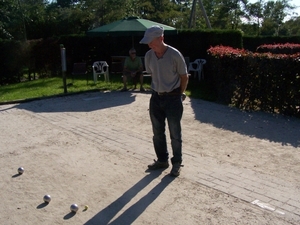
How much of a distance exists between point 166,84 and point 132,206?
1.56m

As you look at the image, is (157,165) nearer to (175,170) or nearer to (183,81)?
(175,170)

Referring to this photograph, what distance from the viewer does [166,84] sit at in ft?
15.3

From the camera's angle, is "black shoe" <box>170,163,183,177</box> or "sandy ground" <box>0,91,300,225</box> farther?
"black shoe" <box>170,163,183,177</box>

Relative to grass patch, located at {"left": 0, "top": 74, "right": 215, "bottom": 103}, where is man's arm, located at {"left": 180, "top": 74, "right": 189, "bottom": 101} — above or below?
above

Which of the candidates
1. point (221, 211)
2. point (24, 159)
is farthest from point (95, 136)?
point (221, 211)

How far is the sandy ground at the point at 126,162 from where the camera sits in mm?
3920

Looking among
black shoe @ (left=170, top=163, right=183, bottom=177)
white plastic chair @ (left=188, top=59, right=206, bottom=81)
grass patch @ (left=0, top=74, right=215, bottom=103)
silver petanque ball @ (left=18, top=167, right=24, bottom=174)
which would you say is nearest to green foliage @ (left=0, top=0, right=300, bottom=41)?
grass patch @ (left=0, top=74, right=215, bottom=103)

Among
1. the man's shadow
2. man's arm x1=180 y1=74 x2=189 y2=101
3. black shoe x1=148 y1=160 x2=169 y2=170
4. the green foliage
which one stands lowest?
the man's shadow

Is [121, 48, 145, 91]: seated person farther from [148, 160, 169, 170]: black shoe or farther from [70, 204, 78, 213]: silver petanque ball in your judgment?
[70, 204, 78, 213]: silver petanque ball

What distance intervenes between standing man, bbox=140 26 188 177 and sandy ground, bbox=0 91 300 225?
1.86 ft

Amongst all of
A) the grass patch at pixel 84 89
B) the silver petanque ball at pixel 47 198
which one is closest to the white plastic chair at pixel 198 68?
the grass patch at pixel 84 89

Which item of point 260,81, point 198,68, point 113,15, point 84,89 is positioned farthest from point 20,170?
point 113,15

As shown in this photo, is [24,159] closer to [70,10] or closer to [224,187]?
[224,187]

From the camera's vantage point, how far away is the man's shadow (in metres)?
3.80
